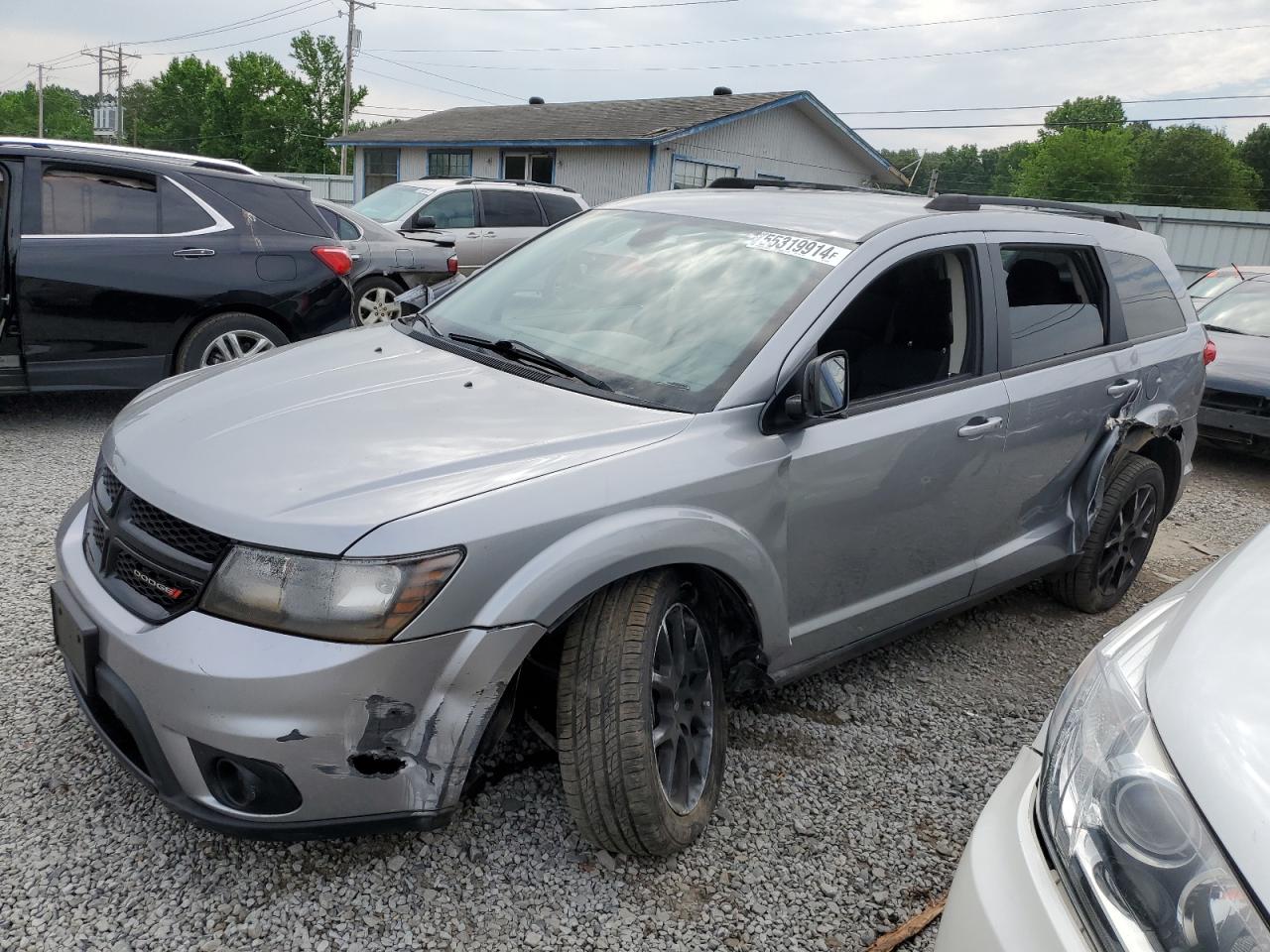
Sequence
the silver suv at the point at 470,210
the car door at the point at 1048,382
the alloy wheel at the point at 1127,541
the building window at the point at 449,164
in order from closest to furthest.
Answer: the car door at the point at 1048,382
the alloy wheel at the point at 1127,541
the silver suv at the point at 470,210
the building window at the point at 449,164

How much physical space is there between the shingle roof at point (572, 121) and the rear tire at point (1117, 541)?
783 inches

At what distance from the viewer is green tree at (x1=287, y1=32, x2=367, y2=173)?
66125mm

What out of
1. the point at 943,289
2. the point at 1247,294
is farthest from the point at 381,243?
the point at 1247,294

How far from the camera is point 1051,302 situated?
3.79 metres

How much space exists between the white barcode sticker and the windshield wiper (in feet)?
2.54

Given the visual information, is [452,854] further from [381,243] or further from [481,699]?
[381,243]

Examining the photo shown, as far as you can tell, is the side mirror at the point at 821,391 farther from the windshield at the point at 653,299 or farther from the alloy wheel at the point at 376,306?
the alloy wheel at the point at 376,306

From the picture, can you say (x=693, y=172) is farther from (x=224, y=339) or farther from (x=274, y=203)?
(x=224, y=339)

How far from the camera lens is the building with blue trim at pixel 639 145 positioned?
2381cm

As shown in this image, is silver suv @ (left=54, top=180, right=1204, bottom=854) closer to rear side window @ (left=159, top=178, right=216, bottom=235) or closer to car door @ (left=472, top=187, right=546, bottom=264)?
rear side window @ (left=159, top=178, right=216, bottom=235)

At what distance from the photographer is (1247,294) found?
361 inches

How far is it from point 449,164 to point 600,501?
27963 millimetres

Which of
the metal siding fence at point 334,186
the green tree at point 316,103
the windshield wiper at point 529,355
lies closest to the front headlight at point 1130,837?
the windshield wiper at point 529,355

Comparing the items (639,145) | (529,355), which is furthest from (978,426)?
(639,145)
